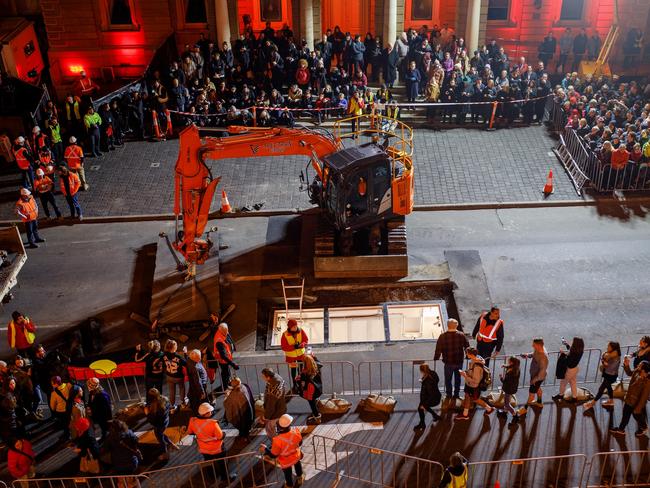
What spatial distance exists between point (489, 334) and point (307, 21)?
61.9 ft

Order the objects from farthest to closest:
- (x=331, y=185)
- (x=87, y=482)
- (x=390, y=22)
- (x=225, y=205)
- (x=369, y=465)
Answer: (x=390, y=22), (x=225, y=205), (x=331, y=185), (x=369, y=465), (x=87, y=482)

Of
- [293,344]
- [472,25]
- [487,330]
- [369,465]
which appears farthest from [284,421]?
[472,25]

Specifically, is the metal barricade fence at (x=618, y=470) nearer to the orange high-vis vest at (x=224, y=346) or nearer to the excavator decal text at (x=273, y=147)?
the orange high-vis vest at (x=224, y=346)

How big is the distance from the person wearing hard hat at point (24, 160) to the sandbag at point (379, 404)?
13.7 meters

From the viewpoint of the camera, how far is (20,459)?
12141 mm

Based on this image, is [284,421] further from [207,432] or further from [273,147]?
[273,147]

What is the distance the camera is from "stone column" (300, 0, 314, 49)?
2886cm

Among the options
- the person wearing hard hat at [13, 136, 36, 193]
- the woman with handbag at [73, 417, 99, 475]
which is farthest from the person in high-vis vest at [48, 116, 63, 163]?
the woman with handbag at [73, 417, 99, 475]

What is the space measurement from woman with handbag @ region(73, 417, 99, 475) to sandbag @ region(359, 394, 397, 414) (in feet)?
15.6

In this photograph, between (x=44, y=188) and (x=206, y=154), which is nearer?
(x=206, y=154)

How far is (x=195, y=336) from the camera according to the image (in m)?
16.8

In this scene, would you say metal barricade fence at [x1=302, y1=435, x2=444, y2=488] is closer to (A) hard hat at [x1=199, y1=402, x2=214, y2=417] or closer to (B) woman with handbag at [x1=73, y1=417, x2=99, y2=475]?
(A) hard hat at [x1=199, y1=402, x2=214, y2=417]

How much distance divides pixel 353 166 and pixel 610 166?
29.4ft

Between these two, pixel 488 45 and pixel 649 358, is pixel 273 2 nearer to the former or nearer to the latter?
pixel 488 45
